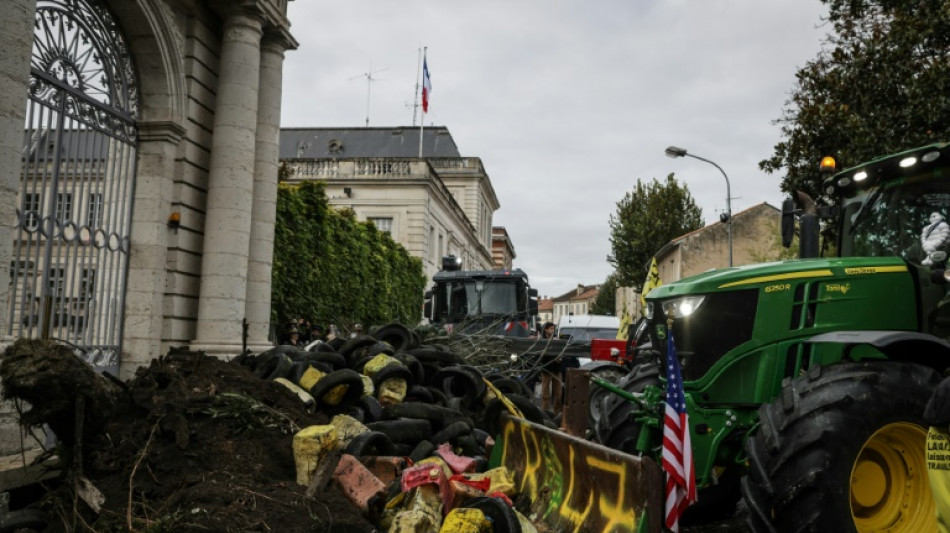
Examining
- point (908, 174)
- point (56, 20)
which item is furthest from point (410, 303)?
point (908, 174)

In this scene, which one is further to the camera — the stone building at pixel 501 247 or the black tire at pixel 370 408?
the stone building at pixel 501 247

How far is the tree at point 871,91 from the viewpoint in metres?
13.3

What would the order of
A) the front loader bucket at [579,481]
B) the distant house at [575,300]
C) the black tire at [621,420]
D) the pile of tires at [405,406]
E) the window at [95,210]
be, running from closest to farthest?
1. the front loader bucket at [579,481]
2. the pile of tires at [405,406]
3. the black tire at [621,420]
4. the window at [95,210]
5. the distant house at [575,300]

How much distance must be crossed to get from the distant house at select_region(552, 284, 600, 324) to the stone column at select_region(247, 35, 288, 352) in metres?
129

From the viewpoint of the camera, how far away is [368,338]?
8.62m

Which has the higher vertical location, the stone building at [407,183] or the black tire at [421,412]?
the stone building at [407,183]

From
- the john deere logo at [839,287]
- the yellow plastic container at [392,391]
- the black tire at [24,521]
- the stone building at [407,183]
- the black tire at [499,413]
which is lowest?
the black tire at [24,521]

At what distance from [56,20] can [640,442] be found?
6930 mm

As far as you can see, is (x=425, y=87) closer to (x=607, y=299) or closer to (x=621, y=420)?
(x=621, y=420)

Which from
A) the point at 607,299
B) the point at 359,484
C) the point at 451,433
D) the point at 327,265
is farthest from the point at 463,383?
the point at 607,299

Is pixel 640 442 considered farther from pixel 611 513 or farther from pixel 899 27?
pixel 899 27

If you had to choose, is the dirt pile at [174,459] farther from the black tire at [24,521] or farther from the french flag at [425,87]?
the french flag at [425,87]

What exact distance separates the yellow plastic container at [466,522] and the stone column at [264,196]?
663cm

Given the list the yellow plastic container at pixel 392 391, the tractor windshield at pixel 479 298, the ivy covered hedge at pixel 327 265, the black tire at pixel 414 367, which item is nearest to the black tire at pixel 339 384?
the yellow plastic container at pixel 392 391
